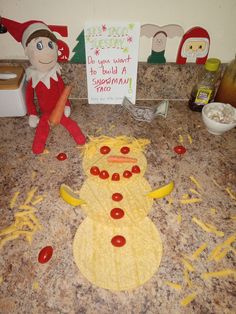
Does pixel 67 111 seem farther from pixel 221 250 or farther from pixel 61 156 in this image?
pixel 221 250

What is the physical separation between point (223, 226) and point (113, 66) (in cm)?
66

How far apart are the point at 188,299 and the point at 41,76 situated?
0.78 m

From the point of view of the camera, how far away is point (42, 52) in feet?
2.71

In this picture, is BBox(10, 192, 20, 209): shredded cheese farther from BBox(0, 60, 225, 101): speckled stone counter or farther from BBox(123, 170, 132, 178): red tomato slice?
BBox(0, 60, 225, 101): speckled stone counter

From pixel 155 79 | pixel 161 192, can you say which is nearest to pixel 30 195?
pixel 161 192

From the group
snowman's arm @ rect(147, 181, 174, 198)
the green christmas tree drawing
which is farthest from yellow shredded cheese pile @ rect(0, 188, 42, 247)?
the green christmas tree drawing

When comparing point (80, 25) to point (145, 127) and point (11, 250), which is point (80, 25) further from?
point (11, 250)

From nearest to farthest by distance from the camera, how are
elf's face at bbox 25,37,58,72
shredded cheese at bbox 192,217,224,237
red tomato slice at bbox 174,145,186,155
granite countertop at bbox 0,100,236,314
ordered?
1. granite countertop at bbox 0,100,236,314
2. shredded cheese at bbox 192,217,224,237
3. elf's face at bbox 25,37,58,72
4. red tomato slice at bbox 174,145,186,155

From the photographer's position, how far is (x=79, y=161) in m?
0.87

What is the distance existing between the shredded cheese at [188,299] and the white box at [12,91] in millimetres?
789

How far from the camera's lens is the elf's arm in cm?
92

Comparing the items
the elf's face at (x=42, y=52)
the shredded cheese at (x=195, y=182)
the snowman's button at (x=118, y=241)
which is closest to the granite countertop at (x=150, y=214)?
the shredded cheese at (x=195, y=182)

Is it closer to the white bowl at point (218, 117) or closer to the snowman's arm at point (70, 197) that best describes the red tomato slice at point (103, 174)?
the snowman's arm at point (70, 197)

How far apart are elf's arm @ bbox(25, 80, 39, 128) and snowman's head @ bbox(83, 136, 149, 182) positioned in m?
0.22
